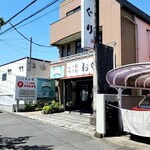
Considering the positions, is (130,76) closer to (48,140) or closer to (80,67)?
(48,140)

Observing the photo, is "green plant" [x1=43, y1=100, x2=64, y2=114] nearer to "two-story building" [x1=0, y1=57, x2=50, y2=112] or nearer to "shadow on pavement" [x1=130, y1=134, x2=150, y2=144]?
"two-story building" [x1=0, y1=57, x2=50, y2=112]

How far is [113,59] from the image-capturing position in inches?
561

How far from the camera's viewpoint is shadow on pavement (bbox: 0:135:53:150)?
8.41 m

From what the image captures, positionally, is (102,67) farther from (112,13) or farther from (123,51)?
(112,13)

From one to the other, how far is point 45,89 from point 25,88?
1.93 meters

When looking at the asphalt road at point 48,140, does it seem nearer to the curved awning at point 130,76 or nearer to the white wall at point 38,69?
the curved awning at point 130,76

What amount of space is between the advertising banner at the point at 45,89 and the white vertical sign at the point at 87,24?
10.0 metres

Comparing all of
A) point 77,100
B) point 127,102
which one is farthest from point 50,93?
point 127,102

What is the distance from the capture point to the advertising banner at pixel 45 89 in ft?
73.2

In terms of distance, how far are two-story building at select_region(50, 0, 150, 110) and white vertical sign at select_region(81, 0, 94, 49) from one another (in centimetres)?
192

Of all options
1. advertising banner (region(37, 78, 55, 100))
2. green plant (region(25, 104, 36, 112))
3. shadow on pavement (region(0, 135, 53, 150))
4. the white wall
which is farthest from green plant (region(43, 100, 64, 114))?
shadow on pavement (region(0, 135, 53, 150))

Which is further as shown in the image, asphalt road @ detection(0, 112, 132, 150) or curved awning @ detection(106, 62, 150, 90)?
curved awning @ detection(106, 62, 150, 90)

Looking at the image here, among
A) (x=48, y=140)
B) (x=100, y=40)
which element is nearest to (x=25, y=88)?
(x=100, y=40)

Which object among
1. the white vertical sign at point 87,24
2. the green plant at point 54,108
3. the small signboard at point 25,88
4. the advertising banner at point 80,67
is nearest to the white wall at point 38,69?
the small signboard at point 25,88
